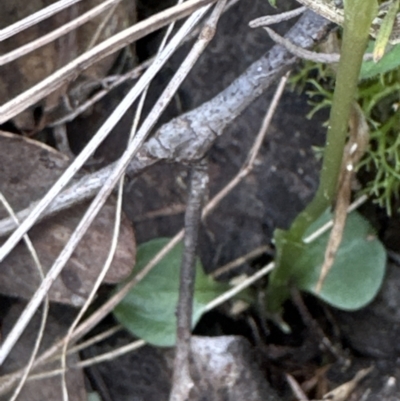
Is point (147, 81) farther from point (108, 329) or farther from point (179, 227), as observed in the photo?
point (108, 329)

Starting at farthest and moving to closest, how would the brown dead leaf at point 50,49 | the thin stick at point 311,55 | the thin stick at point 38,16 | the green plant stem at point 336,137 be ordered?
the brown dead leaf at point 50,49
the thin stick at point 38,16
the thin stick at point 311,55
the green plant stem at point 336,137

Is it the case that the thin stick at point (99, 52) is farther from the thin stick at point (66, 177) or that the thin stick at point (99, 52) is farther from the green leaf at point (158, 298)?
the green leaf at point (158, 298)

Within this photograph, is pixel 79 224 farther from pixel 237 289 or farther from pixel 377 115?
pixel 377 115

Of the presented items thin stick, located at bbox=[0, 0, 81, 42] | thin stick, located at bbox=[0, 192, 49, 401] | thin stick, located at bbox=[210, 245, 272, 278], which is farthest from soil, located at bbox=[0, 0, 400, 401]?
thin stick, located at bbox=[0, 0, 81, 42]

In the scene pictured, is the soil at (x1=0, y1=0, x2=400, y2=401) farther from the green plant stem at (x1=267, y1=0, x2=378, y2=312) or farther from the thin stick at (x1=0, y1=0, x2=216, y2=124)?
the thin stick at (x1=0, y1=0, x2=216, y2=124)

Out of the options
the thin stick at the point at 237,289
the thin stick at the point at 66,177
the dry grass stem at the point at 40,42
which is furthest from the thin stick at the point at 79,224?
the thin stick at the point at 237,289

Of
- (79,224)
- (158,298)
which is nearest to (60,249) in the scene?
(79,224)
